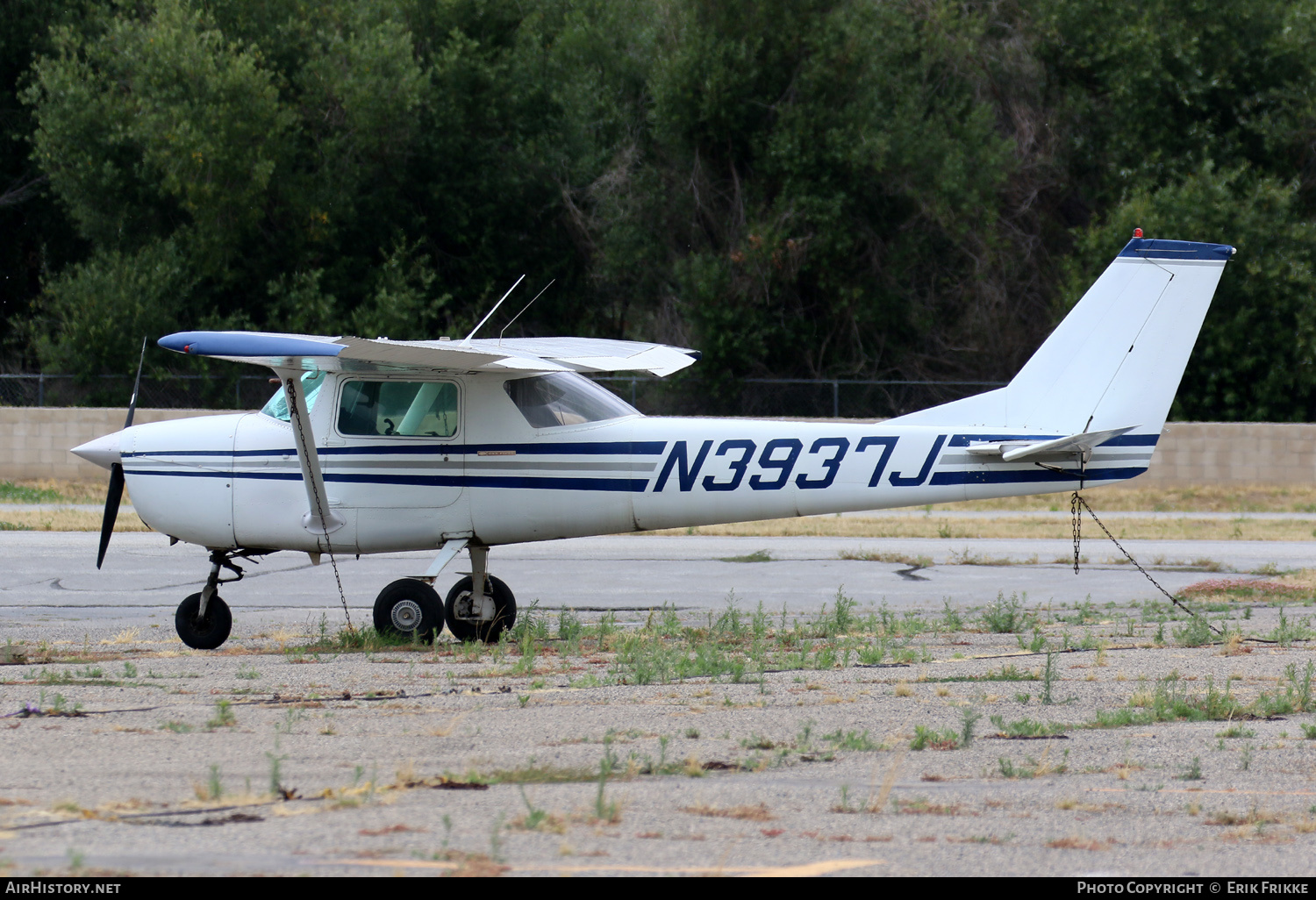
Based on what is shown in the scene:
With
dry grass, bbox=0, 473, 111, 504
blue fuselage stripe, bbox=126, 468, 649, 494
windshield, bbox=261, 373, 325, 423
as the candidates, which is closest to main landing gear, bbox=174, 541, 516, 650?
blue fuselage stripe, bbox=126, 468, 649, 494

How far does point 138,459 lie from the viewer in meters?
10.9

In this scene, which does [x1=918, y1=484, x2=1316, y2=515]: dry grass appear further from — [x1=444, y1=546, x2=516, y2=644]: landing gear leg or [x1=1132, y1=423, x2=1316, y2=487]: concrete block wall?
[x1=444, y1=546, x2=516, y2=644]: landing gear leg

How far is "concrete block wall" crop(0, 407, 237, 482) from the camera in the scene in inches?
1065

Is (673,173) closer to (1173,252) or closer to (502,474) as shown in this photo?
(502,474)

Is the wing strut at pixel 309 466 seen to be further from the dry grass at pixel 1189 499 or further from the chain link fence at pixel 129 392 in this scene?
the chain link fence at pixel 129 392

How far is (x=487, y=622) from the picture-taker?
1076 cm

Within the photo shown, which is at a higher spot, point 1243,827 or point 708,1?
point 708,1

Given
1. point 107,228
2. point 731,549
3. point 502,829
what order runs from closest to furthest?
point 502,829 → point 731,549 → point 107,228

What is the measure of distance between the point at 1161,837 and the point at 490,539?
675 cm

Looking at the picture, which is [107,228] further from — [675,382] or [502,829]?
[502,829]

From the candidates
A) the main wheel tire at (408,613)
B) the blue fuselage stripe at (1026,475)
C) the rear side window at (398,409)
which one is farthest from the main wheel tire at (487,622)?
the blue fuselage stripe at (1026,475)

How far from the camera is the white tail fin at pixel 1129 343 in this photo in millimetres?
10359
